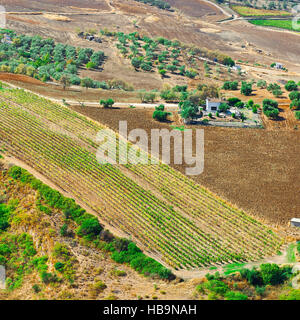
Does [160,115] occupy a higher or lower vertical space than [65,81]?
lower

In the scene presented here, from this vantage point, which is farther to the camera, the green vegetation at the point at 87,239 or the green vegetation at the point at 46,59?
the green vegetation at the point at 46,59

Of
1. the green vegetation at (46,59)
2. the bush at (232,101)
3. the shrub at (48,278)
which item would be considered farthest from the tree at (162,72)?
the shrub at (48,278)

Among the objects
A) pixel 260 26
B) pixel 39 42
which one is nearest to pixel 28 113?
pixel 39 42

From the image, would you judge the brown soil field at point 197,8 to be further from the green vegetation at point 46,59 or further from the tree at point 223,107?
the tree at point 223,107

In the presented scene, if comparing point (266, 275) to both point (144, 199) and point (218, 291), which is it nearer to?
point (218, 291)

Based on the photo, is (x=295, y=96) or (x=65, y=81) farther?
(x=65, y=81)

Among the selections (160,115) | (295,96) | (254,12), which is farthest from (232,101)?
(254,12)

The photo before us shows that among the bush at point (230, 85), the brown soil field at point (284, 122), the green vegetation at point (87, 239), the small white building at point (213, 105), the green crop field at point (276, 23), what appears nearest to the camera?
the green vegetation at point (87, 239)

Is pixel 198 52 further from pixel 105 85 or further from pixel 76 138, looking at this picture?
pixel 76 138
